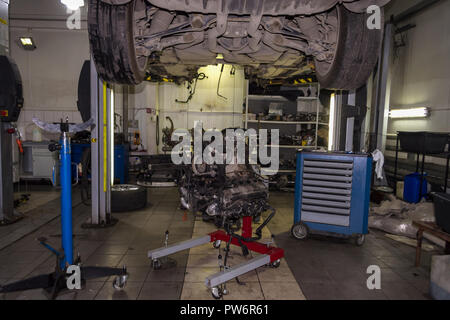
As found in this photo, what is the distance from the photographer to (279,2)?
195 centimetres

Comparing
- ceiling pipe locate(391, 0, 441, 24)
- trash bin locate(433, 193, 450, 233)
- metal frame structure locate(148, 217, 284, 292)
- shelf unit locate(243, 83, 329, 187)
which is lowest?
metal frame structure locate(148, 217, 284, 292)

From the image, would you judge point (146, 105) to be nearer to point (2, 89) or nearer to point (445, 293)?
point (2, 89)

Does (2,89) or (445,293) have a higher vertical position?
(2,89)

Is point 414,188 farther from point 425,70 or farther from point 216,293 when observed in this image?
point 216,293

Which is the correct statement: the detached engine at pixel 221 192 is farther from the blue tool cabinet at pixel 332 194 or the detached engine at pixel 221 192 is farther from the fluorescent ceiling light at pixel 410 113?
the fluorescent ceiling light at pixel 410 113

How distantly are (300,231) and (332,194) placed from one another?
0.58 meters

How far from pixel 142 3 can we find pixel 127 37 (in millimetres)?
354

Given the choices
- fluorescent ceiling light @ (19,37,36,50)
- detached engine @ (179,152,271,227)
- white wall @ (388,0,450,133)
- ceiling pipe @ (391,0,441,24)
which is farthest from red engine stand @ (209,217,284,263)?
fluorescent ceiling light @ (19,37,36,50)

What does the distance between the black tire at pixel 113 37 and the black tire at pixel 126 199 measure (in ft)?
8.62

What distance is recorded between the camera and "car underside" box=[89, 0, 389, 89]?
78.7 inches

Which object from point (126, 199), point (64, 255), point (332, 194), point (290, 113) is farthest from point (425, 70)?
point (64, 255)

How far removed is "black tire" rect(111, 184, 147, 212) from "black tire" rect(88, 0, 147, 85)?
263cm

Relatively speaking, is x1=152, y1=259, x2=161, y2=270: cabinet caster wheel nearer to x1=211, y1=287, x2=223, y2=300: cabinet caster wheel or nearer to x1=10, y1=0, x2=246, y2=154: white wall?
x1=211, y1=287, x2=223, y2=300: cabinet caster wheel

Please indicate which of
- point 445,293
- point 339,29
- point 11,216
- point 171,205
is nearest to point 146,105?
point 171,205
